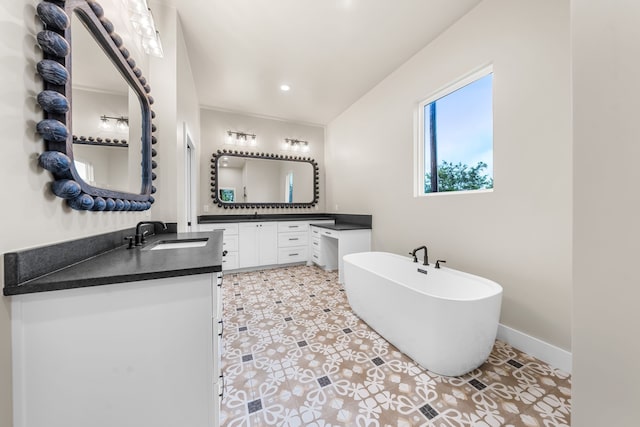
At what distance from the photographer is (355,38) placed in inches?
88.4

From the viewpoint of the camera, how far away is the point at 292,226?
12.6ft

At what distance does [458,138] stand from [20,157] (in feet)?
9.38

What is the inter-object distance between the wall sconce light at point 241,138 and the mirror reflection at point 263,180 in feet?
0.89

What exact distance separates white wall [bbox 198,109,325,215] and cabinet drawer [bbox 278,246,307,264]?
841 millimetres

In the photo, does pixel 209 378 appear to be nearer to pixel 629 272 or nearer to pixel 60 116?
pixel 60 116

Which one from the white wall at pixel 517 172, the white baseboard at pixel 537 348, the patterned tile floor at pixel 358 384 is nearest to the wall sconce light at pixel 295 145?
the white wall at pixel 517 172

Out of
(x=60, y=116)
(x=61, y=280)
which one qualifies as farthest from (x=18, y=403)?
(x=60, y=116)

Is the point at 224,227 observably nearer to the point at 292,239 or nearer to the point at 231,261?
the point at 231,261

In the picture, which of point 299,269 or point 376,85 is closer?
point 376,85

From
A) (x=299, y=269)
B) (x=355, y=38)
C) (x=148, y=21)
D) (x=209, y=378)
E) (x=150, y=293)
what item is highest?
(x=355, y=38)

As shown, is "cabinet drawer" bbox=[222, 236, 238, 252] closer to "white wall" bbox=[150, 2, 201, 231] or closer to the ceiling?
"white wall" bbox=[150, 2, 201, 231]

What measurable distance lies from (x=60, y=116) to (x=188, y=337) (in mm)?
988

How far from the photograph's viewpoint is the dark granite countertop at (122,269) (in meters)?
0.70

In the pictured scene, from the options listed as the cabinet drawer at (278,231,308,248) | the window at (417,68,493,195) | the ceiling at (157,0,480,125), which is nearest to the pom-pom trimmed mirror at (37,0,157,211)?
the ceiling at (157,0,480,125)
